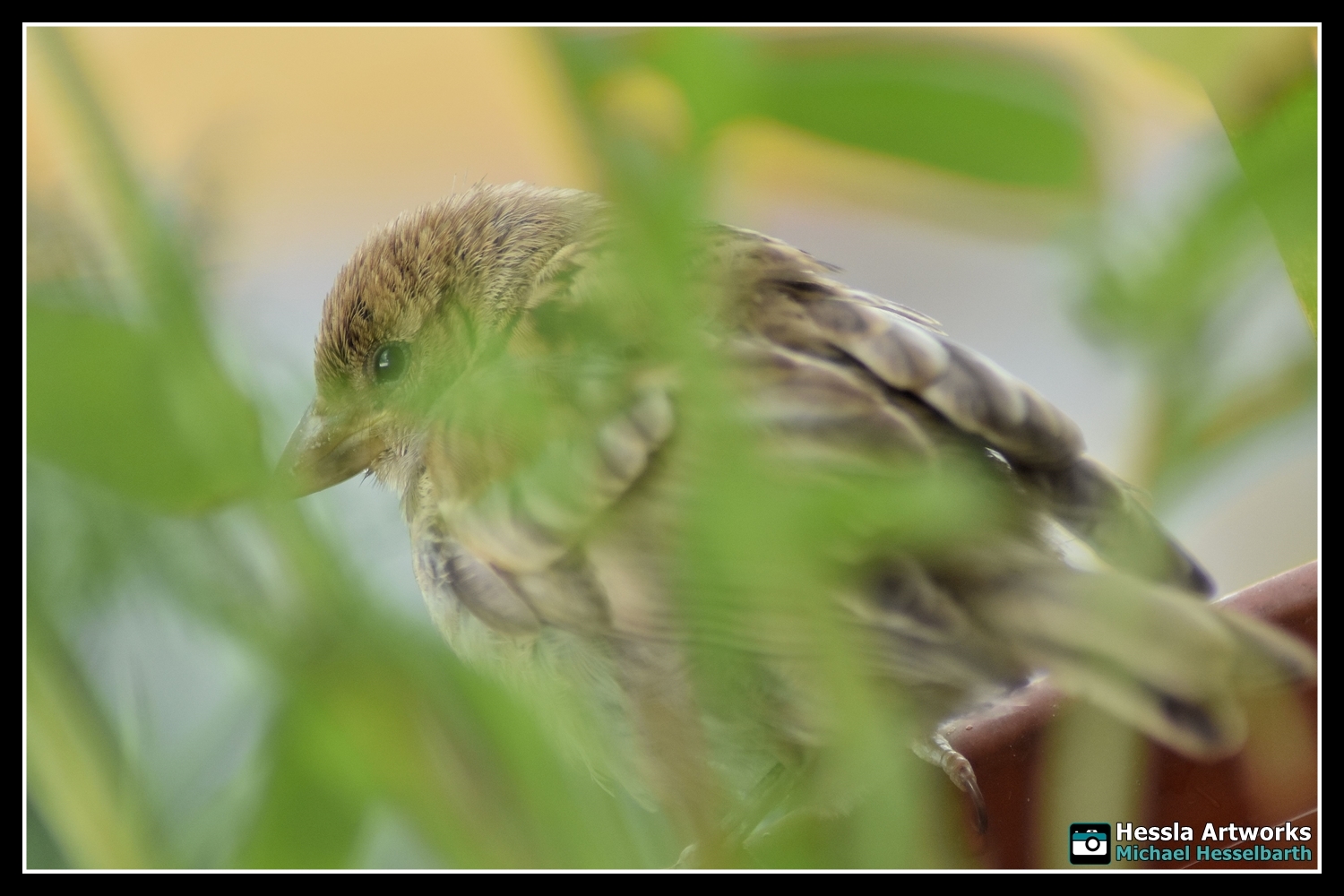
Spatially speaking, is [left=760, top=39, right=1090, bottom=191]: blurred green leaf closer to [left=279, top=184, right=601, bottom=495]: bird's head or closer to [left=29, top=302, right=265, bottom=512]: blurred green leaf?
[left=29, top=302, right=265, bottom=512]: blurred green leaf

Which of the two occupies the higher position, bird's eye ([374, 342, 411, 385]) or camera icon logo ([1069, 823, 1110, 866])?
bird's eye ([374, 342, 411, 385])

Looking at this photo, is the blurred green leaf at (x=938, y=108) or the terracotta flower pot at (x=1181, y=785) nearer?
the blurred green leaf at (x=938, y=108)

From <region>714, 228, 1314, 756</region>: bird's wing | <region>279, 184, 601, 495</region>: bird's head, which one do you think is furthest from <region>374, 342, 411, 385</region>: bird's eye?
<region>714, 228, 1314, 756</region>: bird's wing

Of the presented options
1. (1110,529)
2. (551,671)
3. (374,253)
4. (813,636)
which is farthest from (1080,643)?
(374,253)

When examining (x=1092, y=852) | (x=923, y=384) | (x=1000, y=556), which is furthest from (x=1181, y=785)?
(x=1000, y=556)

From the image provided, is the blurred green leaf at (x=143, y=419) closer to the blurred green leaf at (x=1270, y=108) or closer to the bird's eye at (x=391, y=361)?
the blurred green leaf at (x=1270, y=108)

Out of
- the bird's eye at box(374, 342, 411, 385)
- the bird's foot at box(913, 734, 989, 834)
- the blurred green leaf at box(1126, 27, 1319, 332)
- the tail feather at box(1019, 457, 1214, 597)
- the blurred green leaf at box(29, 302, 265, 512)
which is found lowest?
the bird's foot at box(913, 734, 989, 834)

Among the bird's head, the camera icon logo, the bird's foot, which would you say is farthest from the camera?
the bird's head

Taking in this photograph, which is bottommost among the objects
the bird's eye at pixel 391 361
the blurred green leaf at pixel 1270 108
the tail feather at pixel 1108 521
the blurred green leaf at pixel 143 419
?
the tail feather at pixel 1108 521

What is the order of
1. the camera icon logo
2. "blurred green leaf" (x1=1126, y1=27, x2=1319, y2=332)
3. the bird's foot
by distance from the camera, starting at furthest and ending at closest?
1. the bird's foot
2. the camera icon logo
3. "blurred green leaf" (x1=1126, y1=27, x2=1319, y2=332)

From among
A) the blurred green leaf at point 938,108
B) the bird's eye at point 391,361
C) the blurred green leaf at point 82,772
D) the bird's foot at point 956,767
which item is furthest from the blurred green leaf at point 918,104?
the bird's eye at point 391,361

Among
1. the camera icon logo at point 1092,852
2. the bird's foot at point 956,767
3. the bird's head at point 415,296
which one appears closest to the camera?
the camera icon logo at point 1092,852
